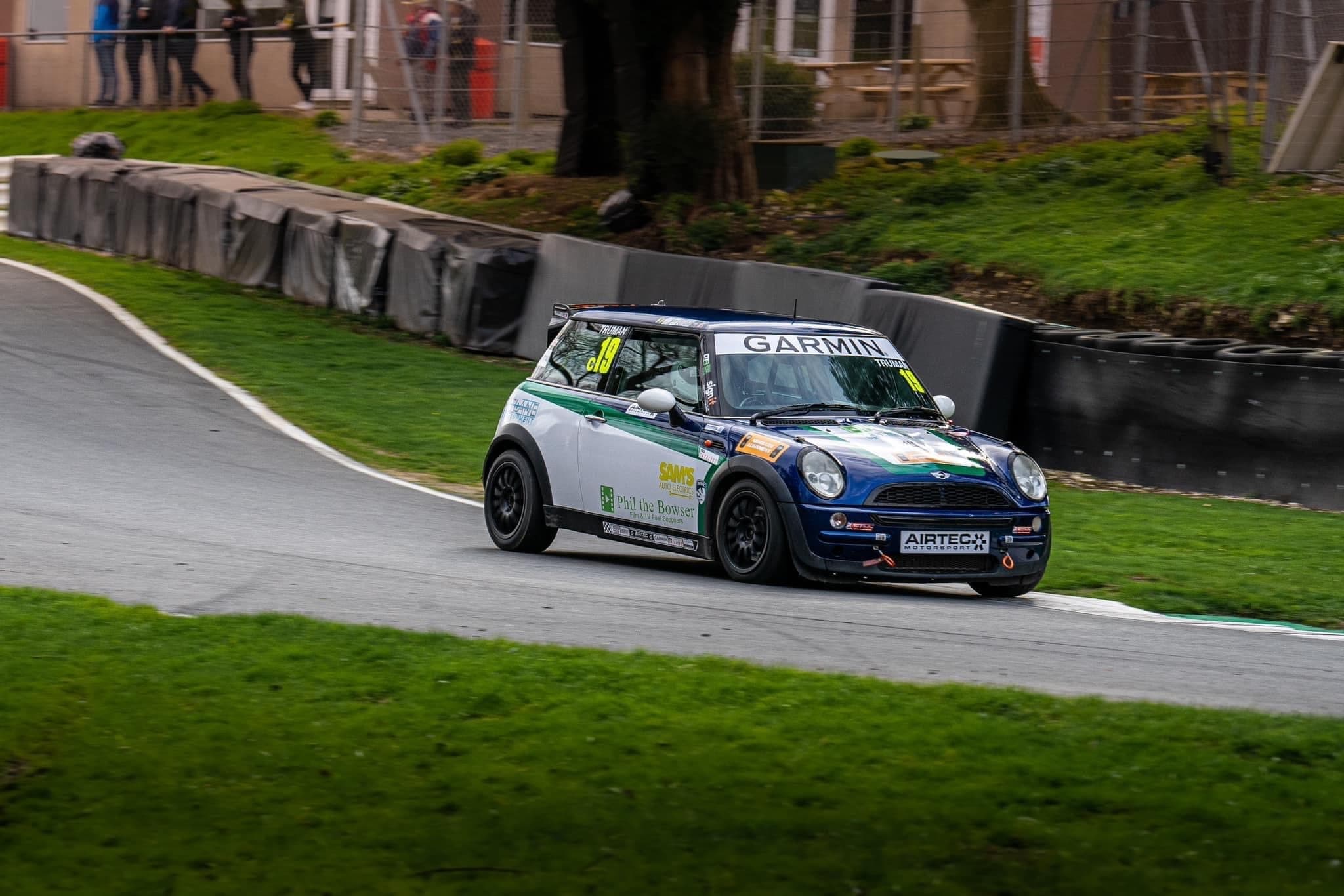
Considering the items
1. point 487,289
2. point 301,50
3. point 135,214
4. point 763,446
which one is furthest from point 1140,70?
point 301,50

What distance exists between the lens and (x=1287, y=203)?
64.8 ft

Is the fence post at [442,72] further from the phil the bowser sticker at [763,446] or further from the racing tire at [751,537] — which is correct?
the phil the bowser sticker at [763,446]

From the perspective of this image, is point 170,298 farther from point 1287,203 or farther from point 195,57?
point 195,57

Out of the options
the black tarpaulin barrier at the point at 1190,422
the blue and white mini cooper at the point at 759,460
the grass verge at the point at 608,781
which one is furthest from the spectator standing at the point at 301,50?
the grass verge at the point at 608,781

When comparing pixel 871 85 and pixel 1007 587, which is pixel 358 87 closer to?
pixel 871 85

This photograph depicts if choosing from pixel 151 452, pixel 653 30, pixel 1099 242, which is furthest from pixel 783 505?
pixel 653 30

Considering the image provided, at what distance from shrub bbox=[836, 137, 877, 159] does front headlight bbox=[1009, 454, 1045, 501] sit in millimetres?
16913

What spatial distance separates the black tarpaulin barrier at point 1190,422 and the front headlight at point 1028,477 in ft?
13.4

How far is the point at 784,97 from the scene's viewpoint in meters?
26.8

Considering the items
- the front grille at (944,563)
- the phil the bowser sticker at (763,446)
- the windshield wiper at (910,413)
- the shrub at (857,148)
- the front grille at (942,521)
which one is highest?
the shrub at (857,148)

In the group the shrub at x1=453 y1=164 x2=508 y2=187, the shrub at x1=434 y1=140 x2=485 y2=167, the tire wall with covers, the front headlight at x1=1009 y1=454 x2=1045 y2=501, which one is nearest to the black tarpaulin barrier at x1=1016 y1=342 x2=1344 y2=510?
the tire wall with covers

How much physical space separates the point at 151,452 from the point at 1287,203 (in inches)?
Result: 484

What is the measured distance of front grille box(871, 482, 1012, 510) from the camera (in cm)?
967

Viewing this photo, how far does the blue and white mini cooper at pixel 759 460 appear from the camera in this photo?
9.68m
